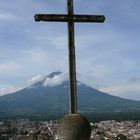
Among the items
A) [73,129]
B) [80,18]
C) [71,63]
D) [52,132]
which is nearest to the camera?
[73,129]

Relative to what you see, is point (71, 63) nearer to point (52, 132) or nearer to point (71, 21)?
point (71, 21)

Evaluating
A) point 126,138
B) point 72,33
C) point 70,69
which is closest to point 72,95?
point 70,69

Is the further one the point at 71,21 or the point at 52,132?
the point at 52,132

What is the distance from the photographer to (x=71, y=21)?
7641 mm

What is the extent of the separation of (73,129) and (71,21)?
166 centimetres

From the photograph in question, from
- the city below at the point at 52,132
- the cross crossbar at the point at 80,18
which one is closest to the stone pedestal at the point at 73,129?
the cross crossbar at the point at 80,18

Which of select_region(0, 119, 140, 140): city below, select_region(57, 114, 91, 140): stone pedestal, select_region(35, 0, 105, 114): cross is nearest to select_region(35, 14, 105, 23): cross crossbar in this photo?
select_region(35, 0, 105, 114): cross

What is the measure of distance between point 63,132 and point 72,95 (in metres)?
0.74

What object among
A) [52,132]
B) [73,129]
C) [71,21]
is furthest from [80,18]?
[52,132]

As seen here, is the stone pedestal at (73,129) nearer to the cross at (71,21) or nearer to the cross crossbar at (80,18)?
the cross at (71,21)

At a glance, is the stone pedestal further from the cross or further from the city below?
the city below

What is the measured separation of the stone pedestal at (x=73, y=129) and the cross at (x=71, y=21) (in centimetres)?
49

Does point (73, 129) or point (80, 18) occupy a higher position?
point (80, 18)

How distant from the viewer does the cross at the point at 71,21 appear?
7473 mm
